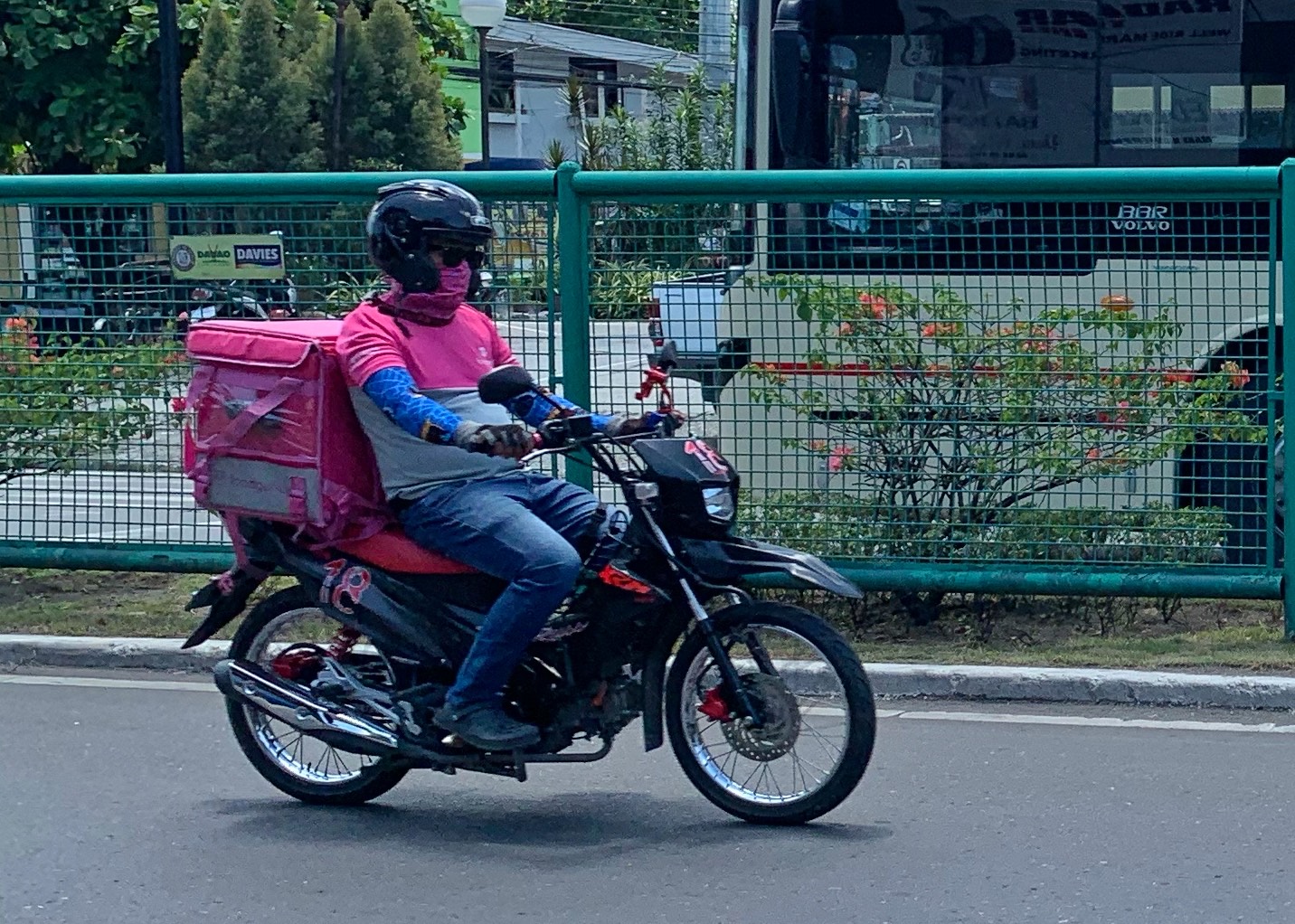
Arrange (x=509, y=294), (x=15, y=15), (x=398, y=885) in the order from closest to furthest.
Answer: (x=398, y=885) → (x=509, y=294) → (x=15, y=15)

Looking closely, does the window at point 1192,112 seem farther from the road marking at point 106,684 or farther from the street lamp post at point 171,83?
the street lamp post at point 171,83

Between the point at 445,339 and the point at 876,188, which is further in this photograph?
the point at 876,188


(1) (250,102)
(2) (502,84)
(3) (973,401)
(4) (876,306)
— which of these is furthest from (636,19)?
(3) (973,401)

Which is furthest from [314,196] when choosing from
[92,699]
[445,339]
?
[445,339]

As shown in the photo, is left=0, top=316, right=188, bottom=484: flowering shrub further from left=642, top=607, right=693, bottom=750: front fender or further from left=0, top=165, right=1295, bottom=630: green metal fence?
Result: left=642, top=607, right=693, bottom=750: front fender

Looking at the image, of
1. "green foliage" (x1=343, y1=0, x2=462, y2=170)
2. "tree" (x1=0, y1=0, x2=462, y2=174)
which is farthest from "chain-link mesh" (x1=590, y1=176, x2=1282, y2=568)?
"green foliage" (x1=343, y1=0, x2=462, y2=170)

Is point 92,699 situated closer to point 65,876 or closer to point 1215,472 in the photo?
point 65,876

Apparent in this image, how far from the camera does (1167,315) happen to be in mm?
7312

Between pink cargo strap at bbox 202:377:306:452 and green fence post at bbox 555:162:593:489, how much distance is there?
2316mm

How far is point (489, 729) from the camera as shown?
5.03 metres

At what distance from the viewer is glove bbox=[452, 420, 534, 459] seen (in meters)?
4.69

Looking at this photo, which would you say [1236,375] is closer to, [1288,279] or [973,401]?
[1288,279]

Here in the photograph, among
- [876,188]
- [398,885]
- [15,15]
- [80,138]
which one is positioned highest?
[15,15]

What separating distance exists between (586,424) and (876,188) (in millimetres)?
2773
